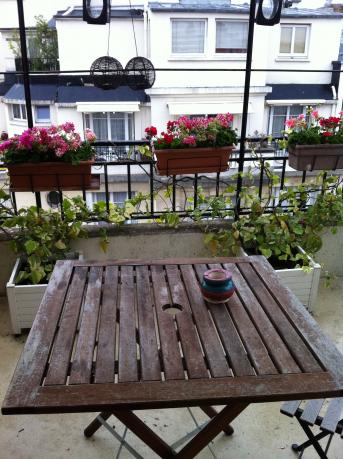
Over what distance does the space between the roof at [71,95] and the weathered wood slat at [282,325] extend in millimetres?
6626

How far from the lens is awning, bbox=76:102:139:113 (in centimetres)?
762

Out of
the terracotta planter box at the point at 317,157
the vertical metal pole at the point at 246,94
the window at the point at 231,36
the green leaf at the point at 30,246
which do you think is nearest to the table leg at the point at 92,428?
the green leaf at the point at 30,246

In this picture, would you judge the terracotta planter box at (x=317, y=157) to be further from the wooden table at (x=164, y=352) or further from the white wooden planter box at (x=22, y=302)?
the white wooden planter box at (x=22, y=302)

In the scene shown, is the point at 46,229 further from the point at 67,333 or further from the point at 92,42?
the point at 92,42

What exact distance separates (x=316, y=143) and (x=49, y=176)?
1.66 meters

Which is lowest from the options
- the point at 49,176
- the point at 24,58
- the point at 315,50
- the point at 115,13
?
the point at 49,176

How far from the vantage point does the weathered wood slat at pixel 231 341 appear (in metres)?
1.29

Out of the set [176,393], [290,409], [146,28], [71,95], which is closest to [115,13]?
[146,28]

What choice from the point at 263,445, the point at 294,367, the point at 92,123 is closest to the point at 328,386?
the point at 294,367

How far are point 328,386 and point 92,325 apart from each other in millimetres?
802

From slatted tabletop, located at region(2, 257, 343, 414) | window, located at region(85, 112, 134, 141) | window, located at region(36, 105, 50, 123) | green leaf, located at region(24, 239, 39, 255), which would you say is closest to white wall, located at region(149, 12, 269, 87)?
window, located at region(85, 112, 134, 141)

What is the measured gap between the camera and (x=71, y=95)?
8164mm

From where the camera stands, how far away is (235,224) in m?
2.85

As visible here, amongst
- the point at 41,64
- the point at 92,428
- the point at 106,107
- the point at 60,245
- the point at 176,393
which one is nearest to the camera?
the point at 176,393
